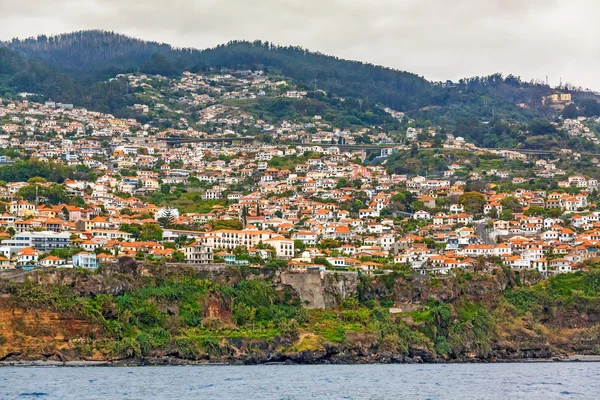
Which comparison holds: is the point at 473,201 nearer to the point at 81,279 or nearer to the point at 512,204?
the point at 512,204

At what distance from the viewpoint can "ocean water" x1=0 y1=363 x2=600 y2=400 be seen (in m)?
53.8

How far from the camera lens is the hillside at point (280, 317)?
7131 centimetres

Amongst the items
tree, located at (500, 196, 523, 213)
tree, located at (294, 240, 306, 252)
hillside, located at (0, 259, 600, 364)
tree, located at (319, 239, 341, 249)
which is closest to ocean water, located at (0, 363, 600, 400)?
hillside, located at (0, 259, 600, 364)

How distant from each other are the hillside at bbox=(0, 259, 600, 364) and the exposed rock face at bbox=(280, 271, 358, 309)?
15 centimetres

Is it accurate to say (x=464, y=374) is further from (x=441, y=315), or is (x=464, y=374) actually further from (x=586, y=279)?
(x=586, y=279)

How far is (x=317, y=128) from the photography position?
6624 inches

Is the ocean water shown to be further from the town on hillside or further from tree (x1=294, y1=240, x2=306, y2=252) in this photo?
tree (x1=294, y1=240, x2=306, y2=252)

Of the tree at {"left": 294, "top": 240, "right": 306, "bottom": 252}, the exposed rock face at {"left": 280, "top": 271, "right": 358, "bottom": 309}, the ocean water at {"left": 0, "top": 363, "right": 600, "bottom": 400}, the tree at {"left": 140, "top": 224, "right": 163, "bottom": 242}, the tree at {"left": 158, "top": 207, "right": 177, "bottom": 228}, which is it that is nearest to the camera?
the ocean water at {"left": 0, "top": 363, "right": 600, "bottom": 400}

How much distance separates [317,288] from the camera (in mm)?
80875

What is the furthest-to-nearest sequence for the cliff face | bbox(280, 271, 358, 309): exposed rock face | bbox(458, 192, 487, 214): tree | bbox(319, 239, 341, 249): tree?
bbox(458, 192, 487, 214): tree < bbox(319, 239, 341, 249): tree < bbox(280, 271, 358, 309): exposed rock face < the cliff face


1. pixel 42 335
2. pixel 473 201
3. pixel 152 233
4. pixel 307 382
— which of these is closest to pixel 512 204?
pixel 473 201

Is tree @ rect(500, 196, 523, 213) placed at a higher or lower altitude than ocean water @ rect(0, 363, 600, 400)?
higher

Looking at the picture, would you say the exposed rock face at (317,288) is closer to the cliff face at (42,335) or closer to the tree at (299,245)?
the tree at (299,245)

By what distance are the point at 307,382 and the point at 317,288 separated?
67.8 ft
